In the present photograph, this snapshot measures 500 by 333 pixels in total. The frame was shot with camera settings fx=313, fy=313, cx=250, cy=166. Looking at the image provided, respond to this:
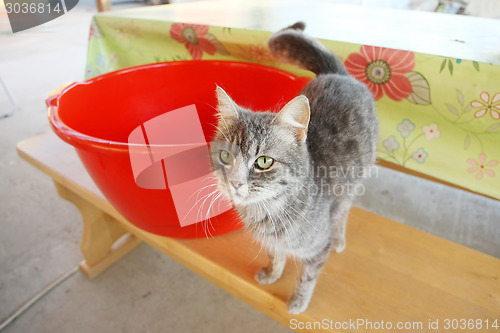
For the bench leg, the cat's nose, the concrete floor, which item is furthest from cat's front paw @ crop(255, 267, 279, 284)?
the bench leg

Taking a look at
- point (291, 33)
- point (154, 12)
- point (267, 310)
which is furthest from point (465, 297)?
point (154, 12)

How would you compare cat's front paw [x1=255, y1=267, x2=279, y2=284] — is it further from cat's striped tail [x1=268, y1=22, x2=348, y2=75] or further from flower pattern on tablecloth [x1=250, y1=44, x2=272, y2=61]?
flower pattern on tablecloth [x1=250, y1=44, x2=272, y2=61]

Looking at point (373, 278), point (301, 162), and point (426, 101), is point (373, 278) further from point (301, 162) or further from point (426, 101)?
point (426, 101)

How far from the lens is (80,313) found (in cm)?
96

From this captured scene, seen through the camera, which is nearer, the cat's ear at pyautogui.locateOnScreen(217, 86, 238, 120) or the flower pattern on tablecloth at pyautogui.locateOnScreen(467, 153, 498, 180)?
the cat's ear at pyautogui.locateOnScreen(217, 86, 238, 120)

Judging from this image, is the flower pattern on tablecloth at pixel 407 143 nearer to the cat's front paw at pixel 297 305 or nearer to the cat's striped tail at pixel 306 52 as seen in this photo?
the cat's striped tail at pixel 306 52

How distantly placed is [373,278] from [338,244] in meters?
0.10

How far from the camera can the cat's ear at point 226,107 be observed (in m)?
0.54

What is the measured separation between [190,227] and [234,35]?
1.86 feet

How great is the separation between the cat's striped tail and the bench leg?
0.76m

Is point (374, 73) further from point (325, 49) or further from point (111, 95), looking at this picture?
point (111, 95)

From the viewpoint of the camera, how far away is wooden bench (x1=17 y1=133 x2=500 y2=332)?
1.87 feet

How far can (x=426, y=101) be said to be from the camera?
0.71 m

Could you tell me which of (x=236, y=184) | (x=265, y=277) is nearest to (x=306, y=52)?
(x=236, y=184)
